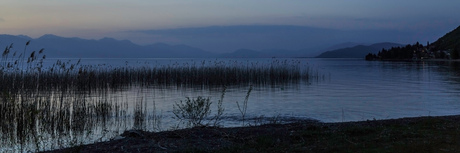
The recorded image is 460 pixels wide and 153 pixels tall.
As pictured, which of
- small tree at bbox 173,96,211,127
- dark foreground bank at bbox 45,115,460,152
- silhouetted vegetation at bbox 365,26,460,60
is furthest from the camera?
silhouetted vegetation at bbox 365,26,460,60

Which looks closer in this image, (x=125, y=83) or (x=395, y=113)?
(x=395, y=113)

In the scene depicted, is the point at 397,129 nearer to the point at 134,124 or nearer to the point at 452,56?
the point at 134,124

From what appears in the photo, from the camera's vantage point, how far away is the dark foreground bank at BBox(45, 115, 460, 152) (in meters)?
7.28

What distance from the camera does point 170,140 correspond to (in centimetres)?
845

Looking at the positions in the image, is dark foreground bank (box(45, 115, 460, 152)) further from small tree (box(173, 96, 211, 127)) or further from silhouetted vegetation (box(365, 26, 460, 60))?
silhouetted vegetation (box(365, 26, 460, 60))

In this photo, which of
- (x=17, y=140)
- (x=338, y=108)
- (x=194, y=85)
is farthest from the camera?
(x=194, y=85)

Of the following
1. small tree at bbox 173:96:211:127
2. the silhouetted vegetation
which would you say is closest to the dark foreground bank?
small tree at bbox 173:96:211:127

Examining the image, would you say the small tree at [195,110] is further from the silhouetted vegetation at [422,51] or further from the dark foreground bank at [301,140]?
the silhouetted vegetation at [422,51]

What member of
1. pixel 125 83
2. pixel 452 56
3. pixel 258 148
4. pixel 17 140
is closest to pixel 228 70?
pixel 125 83

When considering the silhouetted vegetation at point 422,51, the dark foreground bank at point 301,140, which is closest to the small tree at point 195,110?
the dark foreground bank at point 301,140

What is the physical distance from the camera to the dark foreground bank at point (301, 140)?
7.28 meters

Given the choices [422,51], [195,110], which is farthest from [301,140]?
[422,51]

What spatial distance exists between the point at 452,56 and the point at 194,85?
3985 inches

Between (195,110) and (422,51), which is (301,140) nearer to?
(195,110)
